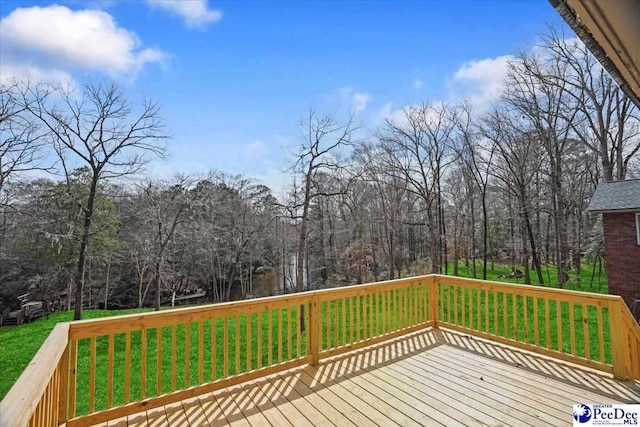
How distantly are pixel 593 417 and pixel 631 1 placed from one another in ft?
10.4

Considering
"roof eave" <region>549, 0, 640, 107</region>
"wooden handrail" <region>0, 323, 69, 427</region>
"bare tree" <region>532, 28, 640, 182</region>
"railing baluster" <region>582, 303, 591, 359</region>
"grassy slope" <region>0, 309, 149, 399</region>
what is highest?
"bare tree" <region>532, 28, 640, 182</region>

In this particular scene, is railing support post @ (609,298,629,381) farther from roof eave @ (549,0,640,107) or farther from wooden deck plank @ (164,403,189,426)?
wooden deck plank @ (164,403,189,426)

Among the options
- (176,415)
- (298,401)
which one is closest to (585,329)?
(298,401)

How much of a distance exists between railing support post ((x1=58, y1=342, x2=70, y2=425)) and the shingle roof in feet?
41.0

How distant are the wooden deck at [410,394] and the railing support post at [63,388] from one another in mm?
350

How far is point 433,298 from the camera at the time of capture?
5109mm

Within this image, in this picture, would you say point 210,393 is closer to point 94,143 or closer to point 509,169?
point 94,143

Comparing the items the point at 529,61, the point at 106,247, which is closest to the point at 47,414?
the point at 106,247

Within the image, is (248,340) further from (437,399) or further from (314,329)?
(437,399)

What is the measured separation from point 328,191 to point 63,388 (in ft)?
36.8

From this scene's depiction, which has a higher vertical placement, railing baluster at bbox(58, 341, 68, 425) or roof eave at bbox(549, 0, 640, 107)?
roof eave at bbox(549, 0, 640, 107)

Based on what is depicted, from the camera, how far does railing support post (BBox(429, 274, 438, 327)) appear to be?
5098 millimetres

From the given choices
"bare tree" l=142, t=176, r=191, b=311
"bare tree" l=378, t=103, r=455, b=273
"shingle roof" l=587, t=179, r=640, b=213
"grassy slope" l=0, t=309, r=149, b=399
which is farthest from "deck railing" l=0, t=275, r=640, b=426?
"bare tree" l=378, t=103, r=455, b=273

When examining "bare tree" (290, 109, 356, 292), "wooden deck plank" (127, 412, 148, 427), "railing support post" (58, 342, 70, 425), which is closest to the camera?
"railing support post" (58, 342, 70, 425)
